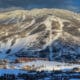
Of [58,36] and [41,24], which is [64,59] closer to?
[58,36]

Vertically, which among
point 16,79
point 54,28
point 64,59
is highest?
point 54,28

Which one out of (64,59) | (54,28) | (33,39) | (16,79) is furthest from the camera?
(54,28)

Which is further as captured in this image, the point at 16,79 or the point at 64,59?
the point at 64,59

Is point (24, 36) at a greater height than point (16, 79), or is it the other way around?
point (24, 36)

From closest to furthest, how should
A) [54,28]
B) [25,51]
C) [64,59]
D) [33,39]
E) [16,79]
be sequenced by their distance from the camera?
[16,79]
[64,59]
[25,51]
[33,39]
[54,28]

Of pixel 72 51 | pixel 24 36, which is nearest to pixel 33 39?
pixel 24 36

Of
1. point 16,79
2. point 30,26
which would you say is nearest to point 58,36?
point 30,26
